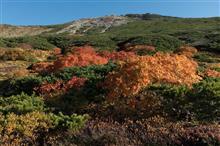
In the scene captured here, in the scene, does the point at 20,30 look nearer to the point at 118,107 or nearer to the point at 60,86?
the point at 60,86

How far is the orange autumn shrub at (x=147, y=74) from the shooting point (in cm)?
1808

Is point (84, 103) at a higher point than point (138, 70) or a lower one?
lower

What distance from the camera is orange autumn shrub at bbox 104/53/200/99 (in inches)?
712

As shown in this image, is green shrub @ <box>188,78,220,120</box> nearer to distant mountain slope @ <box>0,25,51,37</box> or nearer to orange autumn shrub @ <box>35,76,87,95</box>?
orange autumn shrub @ <box>35,76,87,95</box>

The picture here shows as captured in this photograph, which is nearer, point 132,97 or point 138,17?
point 132,97

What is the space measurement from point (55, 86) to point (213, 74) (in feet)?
24.2

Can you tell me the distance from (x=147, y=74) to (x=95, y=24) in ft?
350

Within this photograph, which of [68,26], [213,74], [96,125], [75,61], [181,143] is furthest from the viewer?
[68,26]

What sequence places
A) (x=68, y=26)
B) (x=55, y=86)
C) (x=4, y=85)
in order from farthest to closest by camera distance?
(x=68, y=26) < (x=4, y=85) < (x=55, y=86)

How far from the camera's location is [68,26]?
12469cm

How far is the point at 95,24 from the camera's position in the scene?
124625 mm

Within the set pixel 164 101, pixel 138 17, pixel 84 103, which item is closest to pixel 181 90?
pixel 164 101

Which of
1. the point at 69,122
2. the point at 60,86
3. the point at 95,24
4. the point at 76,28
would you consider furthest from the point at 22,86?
the point at 95,24

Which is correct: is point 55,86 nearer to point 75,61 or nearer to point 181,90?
point 181,90
